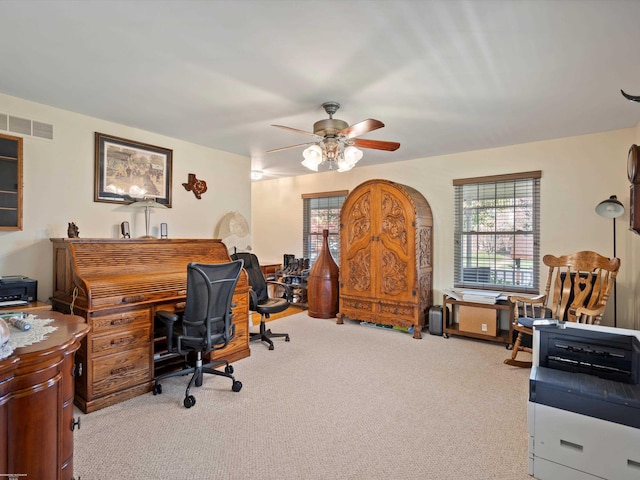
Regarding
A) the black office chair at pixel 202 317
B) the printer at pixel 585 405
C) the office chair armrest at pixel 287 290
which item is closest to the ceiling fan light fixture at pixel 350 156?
the black office chair at pixel 202 317

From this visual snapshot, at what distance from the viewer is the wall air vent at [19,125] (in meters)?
2.98

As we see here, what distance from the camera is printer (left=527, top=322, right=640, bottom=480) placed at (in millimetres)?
1688

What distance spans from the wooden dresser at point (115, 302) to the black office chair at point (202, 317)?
180 millimetres

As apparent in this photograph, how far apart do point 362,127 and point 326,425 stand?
230 cm

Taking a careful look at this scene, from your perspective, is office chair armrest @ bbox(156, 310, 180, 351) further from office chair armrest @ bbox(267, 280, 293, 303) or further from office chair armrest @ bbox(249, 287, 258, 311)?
office chair armrest @ bbox(267, 280, 293, 303)

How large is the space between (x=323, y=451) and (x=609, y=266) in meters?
3.26

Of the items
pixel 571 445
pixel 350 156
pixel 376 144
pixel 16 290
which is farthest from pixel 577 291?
pixel 16 290

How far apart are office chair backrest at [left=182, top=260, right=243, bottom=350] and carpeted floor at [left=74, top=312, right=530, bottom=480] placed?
20.3 inches

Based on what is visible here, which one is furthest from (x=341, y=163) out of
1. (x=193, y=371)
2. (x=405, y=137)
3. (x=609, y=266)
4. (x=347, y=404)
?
(x=609, y=266)

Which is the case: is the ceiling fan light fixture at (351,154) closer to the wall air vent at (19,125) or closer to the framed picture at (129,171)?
the framed picture at (129,171)

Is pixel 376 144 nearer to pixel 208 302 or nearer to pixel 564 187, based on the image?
pixel 208 302

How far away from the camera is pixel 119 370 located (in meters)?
2.79

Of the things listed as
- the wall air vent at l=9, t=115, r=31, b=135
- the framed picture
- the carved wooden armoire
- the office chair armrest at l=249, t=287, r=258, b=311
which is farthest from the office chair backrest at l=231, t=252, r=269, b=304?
the wall air vent at l=9, t=115, r=31, b=135

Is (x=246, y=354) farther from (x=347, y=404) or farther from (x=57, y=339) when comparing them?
(x=57, y=339)
